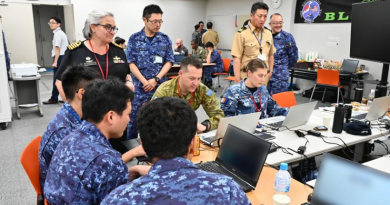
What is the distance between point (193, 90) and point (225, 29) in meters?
8.51

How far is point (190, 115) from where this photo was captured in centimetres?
99

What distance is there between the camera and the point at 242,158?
64.5 inches

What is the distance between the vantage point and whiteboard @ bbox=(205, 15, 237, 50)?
1024 centimetres

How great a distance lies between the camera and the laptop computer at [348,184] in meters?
1.17

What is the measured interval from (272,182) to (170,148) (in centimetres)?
92

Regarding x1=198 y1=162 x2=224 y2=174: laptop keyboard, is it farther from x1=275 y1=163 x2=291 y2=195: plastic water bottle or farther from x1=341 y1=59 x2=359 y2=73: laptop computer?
x1=341 y1=59 x2=359 y2=73: laptop computer

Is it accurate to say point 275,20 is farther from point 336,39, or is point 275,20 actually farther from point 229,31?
point 229,31

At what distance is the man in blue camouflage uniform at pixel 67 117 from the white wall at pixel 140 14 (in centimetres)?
821

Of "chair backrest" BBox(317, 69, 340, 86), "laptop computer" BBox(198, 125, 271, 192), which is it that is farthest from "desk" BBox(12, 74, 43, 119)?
"chair backrest" BBox(317, 69, 340, 86)

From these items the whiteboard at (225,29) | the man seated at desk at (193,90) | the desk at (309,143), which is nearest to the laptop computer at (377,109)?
the desk at (309,143)

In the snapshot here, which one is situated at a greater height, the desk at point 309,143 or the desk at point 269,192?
the desk at point 309,143

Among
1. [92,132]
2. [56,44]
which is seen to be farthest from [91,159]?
[56,44]

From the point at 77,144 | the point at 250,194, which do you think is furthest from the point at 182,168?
the point at 250,194

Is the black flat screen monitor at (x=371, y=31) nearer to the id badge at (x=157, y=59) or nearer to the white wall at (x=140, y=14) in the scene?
the id badge at (x=157, y=59)
